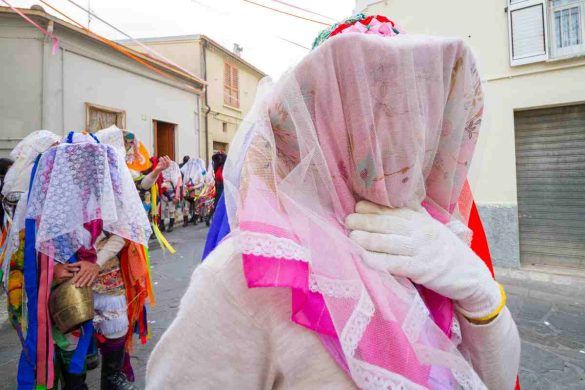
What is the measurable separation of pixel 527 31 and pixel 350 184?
6.31 m

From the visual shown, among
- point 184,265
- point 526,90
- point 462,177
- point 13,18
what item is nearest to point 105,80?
point 13,18

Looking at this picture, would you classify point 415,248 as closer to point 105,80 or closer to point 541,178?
point 541,178

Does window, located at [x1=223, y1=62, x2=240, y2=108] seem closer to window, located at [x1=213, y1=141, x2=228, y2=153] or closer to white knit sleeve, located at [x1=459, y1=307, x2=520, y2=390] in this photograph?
window, located at [x1=213, y1=141, x2=228, y2=153]

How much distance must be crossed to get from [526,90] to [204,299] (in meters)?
6.48

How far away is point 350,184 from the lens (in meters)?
Result: 0.93

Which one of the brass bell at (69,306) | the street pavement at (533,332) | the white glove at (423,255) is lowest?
the street pavement at (533,332)

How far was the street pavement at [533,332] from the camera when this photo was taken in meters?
2.77

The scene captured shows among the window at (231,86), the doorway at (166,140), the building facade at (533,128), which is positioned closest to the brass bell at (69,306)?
the building facade at (533,128)

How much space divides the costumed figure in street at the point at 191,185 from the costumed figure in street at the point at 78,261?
8.47 metres

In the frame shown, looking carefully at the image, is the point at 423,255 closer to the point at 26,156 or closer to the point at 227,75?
the point at 26,156

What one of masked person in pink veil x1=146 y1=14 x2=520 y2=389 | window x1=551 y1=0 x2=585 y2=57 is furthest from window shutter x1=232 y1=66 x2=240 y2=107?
masked person in pink veil x1=146 y1=14 x2=520 y2=389

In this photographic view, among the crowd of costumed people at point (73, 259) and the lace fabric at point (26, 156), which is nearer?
the crowd of costumed people at point (73, 259)

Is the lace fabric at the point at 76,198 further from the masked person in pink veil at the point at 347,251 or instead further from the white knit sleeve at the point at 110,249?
the masked person in pink veil at the point at 347,251

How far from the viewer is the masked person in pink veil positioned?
2.44ft
